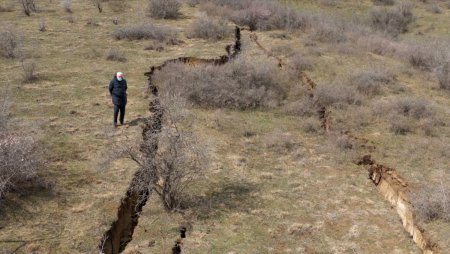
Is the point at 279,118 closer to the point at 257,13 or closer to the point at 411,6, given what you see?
the point at 257,13

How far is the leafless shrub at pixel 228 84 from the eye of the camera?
15.3 meters

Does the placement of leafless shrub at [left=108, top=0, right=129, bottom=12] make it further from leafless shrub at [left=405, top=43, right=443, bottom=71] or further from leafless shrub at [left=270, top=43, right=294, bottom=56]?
leafless shrub at [left=405, top=43, right=443, bottom=71]

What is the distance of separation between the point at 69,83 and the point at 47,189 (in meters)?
7.04

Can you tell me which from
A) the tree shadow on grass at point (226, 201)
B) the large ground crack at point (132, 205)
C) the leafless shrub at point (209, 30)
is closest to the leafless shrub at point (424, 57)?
the leafless shrub at point (209, 30)

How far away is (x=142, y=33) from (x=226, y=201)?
13617 millimetres

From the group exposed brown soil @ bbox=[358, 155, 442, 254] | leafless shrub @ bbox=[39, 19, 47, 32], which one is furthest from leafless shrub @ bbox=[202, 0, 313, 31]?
exposed brown soil @ bbox=[358, 155, 442, 254]

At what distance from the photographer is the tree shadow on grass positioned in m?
9.80

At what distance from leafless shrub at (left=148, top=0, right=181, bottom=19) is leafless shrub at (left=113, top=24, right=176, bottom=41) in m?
3.89

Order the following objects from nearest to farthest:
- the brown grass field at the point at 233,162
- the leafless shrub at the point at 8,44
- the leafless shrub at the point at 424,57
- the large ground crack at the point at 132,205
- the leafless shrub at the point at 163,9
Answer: the large ground crack at the point at 132,205 → the brown grass field at the point at 233,162 → the leafless shrub at the point at 8,44 → the leafless shrub at the point at 424,57 → the leafless shrub at the point at 163,9

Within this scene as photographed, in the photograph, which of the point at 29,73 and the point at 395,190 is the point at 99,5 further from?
the point at 395,190

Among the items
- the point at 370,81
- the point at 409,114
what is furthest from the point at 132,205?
the point at 370,81

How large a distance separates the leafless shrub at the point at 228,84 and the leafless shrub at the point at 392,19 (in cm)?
1809

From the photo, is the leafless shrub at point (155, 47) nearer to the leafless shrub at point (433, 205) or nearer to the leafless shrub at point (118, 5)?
the leafless shrub at point (118, 5)

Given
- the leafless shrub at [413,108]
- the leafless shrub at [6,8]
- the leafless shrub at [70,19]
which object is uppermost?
the leafless shrub at [6,8]
